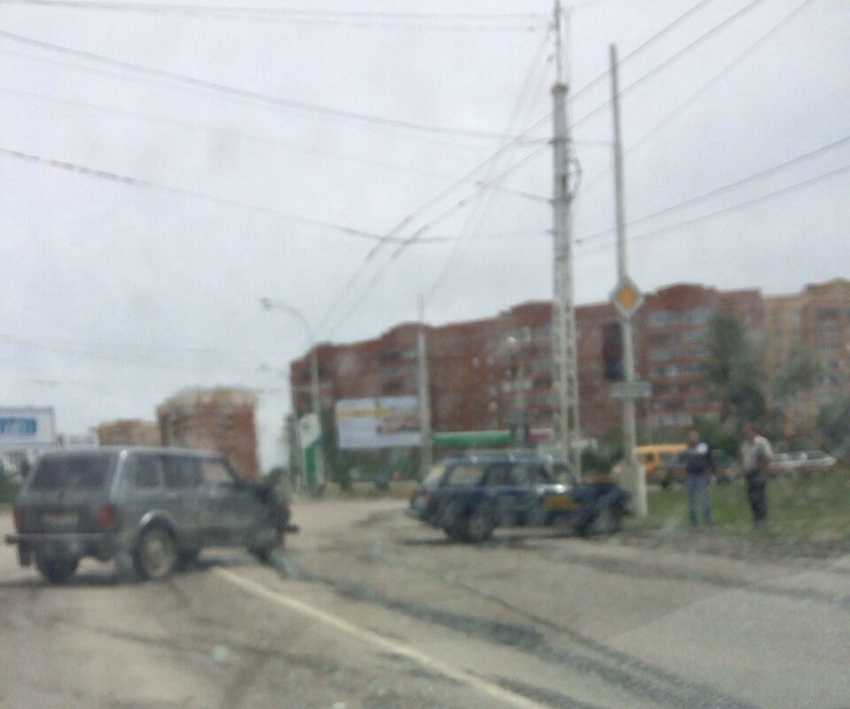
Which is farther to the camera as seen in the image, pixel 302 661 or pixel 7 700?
pixel 302 661

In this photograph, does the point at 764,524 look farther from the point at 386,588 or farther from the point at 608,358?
the point at 386,588

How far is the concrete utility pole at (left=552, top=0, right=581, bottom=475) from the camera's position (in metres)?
22.2

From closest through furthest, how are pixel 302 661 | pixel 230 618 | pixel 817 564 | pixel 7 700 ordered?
pixel 7 700 < pixel 302 661 < pixel 230 618 < pixel 817 564

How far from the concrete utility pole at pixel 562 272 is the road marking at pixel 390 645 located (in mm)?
10322

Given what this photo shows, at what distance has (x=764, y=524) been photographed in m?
17.1

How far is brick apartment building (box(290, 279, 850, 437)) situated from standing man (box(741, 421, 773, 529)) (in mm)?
17076

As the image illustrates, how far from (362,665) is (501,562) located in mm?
6921

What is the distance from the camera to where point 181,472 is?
14.4m

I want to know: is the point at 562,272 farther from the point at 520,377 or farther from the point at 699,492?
the point at 520,377

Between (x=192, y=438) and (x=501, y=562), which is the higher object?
(x=192, y=438)

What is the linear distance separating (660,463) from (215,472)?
34804 millimetres

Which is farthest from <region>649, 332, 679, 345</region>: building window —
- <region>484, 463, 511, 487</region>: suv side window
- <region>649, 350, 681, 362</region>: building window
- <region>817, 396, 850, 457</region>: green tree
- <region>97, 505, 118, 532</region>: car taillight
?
<region>97, 505, 118, 532</region>: car taillight

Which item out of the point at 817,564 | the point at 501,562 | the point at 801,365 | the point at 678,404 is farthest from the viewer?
the point at 678,404

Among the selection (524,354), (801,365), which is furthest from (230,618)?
(524,354)
